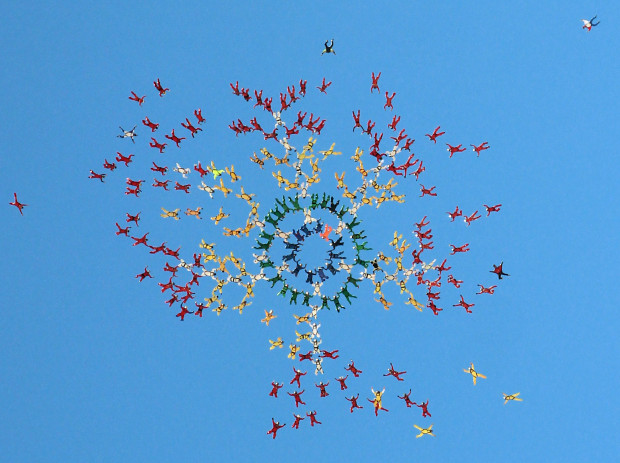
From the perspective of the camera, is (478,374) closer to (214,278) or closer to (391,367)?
(391,367)

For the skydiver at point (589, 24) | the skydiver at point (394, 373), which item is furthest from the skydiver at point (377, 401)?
the skydiver at point (589, 24)

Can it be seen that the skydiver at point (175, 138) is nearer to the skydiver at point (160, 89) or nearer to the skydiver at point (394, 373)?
the skydiver at point (160, 89)

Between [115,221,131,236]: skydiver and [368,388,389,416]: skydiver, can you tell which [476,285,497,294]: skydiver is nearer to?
A: [368,388,389,416]: skydiver

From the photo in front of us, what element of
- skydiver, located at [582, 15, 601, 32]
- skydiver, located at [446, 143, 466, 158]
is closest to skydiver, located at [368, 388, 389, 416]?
skydiver, located at [446, 143, 466, 158]

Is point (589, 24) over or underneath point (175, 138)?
over

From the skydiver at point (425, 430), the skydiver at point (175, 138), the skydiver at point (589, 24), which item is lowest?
the skydiver at point (425, 430)

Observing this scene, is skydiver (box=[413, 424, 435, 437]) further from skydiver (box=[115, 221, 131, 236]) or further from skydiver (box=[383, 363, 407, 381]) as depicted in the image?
skydiver (box=[115, 221, 131, 236])

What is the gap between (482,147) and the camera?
375 inches

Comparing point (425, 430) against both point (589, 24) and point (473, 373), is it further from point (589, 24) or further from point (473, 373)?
point (589, 24)

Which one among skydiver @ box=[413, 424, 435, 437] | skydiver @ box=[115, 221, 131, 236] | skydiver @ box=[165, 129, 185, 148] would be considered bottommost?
skydiver @ box=[413, 424, 435, 437]

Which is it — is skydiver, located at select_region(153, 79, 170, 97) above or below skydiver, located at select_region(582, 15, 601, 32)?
below

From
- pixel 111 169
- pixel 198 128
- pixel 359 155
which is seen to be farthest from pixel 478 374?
pixel 111 169

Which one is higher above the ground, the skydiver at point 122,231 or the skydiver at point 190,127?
the skydiver at point 190,127

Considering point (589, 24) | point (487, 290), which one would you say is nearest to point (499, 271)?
point (487, 290)
